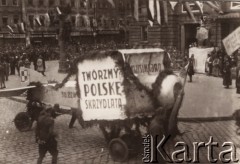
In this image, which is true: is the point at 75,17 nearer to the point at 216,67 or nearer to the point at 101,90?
the point at 101,90

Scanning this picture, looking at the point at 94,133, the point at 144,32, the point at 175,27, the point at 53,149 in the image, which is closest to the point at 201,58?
the point at 175,27

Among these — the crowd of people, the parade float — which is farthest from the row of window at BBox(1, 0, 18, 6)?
the crowd of people

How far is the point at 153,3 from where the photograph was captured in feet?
28.1

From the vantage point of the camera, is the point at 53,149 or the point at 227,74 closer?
the point at 53,149

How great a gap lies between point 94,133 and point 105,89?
2063mm

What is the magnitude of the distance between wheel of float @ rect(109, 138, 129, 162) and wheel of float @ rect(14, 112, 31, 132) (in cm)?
266

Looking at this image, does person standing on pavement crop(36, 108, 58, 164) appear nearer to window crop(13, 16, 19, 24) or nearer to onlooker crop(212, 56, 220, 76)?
window crop(13, 16, 19, 24)

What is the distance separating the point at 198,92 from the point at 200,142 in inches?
205

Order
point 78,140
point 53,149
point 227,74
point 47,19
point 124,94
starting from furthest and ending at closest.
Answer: point 227,74 < point 78,140 < point 47,19 < point 124,94 < point 53,149

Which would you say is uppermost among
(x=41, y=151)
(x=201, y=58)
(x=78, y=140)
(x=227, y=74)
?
(x=201, y=58)

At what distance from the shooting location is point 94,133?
34.6 ft

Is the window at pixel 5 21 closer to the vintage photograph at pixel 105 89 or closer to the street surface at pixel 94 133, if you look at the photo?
the vintage photograph at pixel 105 89

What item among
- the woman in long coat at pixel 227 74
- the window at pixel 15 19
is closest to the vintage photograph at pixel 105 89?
the window at pixel 15 19

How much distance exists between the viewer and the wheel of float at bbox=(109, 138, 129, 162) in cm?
879
